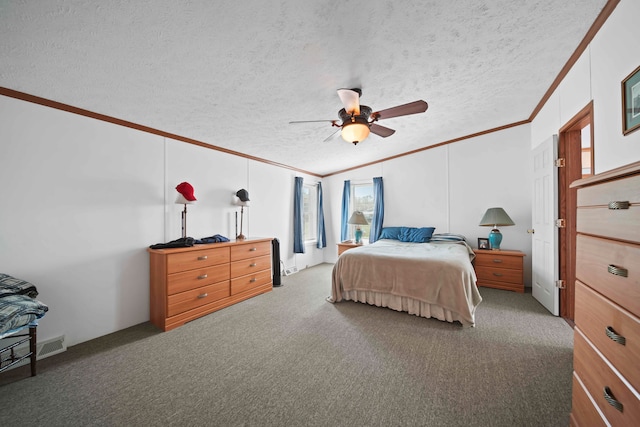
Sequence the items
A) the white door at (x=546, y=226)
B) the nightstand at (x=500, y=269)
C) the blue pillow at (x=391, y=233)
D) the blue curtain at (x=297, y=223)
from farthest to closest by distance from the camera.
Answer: the blue curtain at (x=297, y=223) → the blue pillow at (x=391, y=233) → the nightstand at (x=500, y=269) → the white door at (x=546, y=226)

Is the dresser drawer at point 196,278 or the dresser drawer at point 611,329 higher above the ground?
the dresser drawer at point 611,329

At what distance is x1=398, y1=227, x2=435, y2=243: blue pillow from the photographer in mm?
4051

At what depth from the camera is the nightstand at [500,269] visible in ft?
11.1

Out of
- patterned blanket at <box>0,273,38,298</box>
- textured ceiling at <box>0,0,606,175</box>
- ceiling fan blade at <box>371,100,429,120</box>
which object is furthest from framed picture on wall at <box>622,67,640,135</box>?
patterned blanket at <box>0,273,38,298</box>

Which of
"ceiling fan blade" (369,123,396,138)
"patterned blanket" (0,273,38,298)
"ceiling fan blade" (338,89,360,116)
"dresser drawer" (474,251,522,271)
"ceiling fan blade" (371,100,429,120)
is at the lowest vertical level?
"dresser drawer" (474,251,522,271)

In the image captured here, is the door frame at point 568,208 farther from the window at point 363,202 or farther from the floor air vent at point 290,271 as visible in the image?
the floor air vent at point 290,271

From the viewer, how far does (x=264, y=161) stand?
4.19 meters

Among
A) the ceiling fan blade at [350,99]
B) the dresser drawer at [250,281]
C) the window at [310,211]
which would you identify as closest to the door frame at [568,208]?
the ceiling fan blade at [350,99]

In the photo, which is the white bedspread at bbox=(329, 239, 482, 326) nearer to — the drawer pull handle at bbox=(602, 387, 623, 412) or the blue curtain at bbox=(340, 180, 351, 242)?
the drawer pull handle at bbox=(602, 387, 623, 412)

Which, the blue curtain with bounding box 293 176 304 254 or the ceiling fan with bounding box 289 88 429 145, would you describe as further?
the blue curtain with bounding box 293 176 304 254

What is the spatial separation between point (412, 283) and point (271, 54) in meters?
2.63

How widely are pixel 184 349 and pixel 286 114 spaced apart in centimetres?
259

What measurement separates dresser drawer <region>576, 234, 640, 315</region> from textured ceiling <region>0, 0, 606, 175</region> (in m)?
1.60

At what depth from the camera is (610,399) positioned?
81 cm
